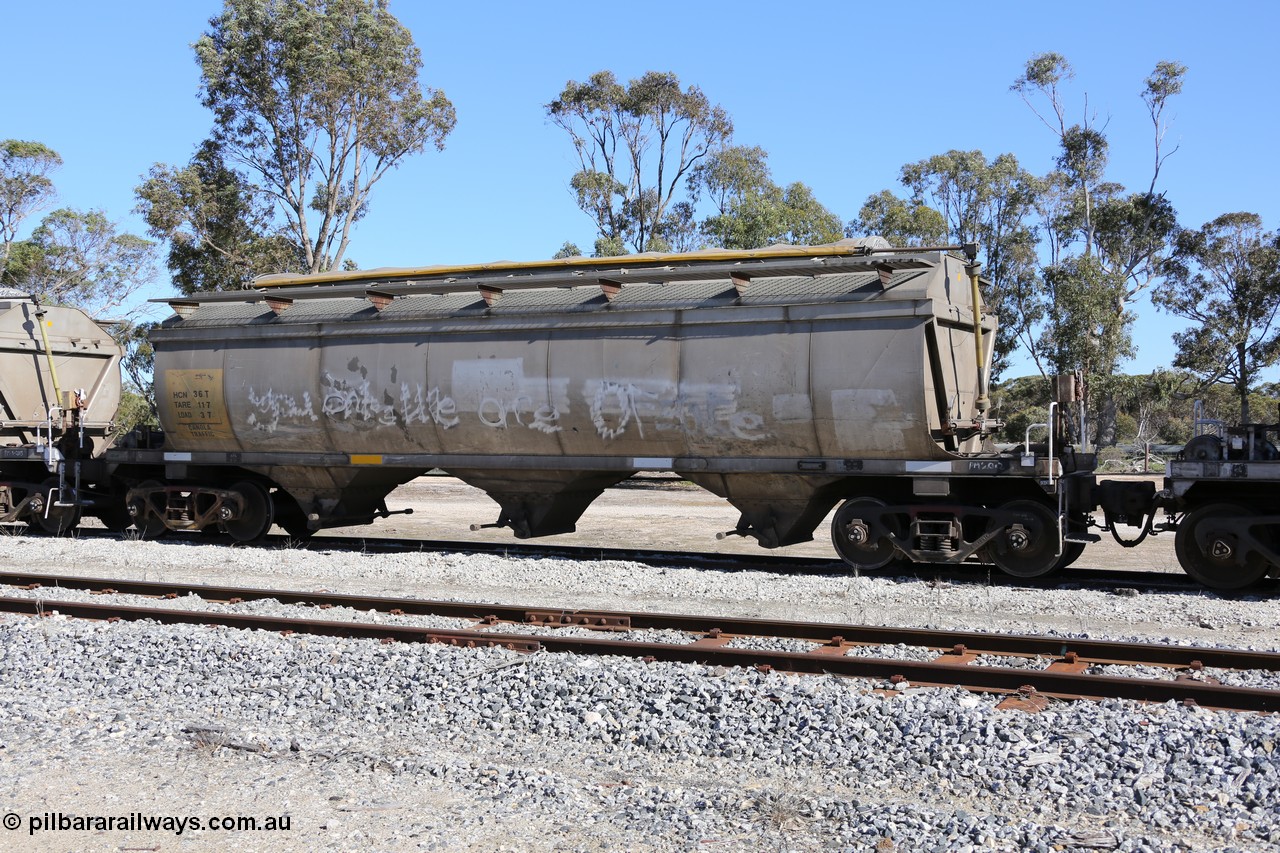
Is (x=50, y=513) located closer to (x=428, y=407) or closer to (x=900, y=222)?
(x=428, y=407)

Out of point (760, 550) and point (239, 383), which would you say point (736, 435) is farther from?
point (239, 383)

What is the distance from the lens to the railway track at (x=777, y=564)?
12.1 meters

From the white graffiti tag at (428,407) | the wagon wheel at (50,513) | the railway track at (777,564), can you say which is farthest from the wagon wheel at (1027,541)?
the wagon wheel at (50,513)

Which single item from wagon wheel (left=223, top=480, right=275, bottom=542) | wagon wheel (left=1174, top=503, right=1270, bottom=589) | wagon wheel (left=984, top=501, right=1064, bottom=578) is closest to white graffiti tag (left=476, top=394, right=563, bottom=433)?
wagon wheel (left=223, top=480, right=275, bottom=542)

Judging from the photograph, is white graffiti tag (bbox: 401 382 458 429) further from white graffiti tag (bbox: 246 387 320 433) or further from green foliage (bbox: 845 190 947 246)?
green foliage (bbox: 845 190 947 246)

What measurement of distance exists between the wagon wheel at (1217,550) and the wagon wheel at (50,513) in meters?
16.1

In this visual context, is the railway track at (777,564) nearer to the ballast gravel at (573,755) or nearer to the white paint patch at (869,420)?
the white paint patch at (869,420)

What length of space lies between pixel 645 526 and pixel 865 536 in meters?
9.59

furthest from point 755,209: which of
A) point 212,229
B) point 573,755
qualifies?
point 573,755

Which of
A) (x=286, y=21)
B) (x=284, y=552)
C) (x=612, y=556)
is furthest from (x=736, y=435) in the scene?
(x=286, y=21)

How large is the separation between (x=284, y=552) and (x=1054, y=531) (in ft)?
32.2

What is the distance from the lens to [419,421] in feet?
48.6

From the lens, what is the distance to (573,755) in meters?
6.24

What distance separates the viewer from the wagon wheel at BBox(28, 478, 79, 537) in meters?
17.6
